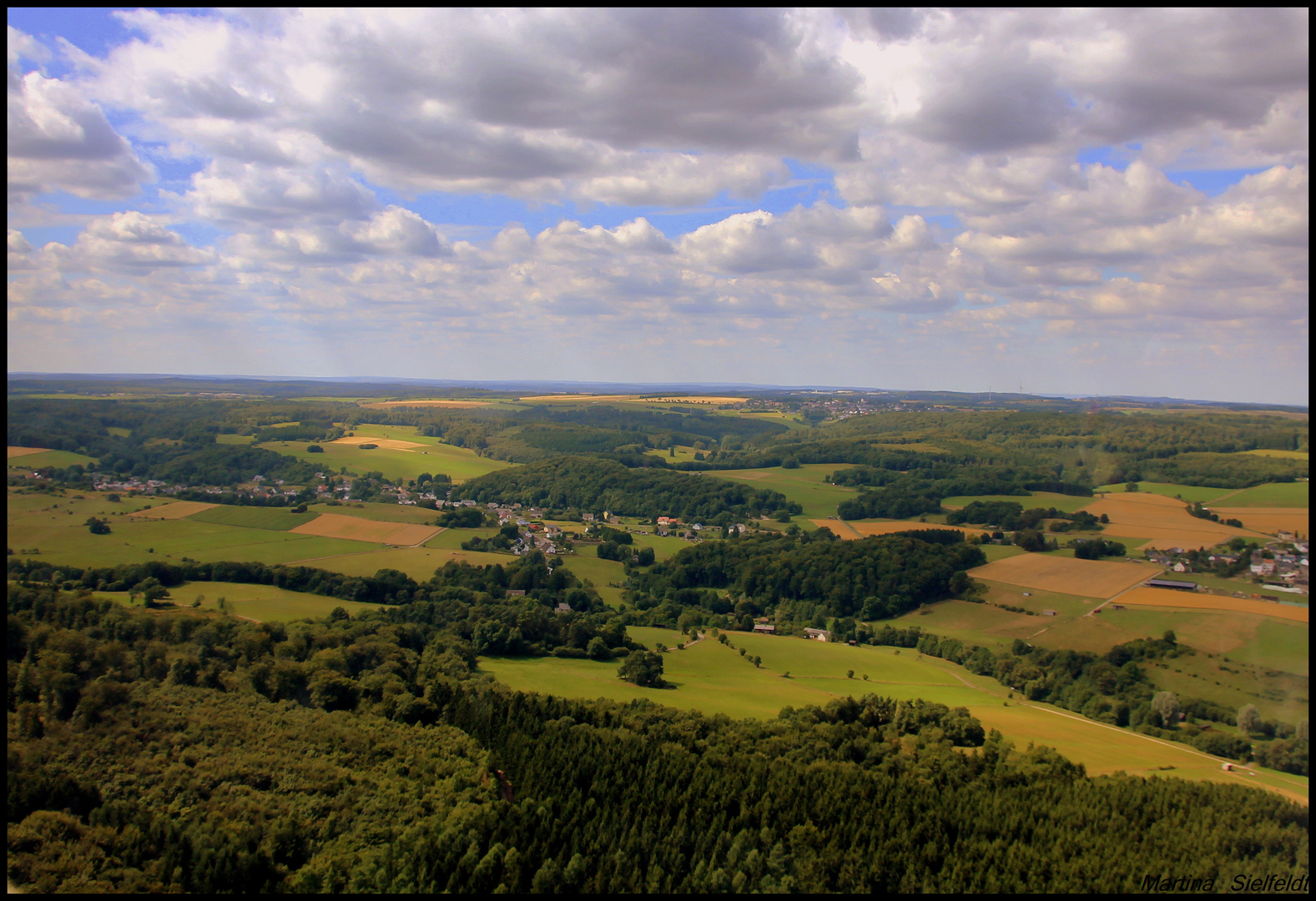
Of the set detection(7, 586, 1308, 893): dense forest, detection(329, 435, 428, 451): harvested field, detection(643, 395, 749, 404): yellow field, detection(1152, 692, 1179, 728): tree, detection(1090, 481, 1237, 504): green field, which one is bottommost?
detection(1152, 692, 1179, 728): tree

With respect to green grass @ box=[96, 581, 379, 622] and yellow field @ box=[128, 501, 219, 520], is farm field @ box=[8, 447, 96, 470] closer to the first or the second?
yellow field @ box=[128, 501, 219, 520]

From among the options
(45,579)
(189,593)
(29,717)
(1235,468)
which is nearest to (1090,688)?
(1235,468)

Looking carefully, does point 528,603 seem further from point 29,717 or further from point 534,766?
point 29,717

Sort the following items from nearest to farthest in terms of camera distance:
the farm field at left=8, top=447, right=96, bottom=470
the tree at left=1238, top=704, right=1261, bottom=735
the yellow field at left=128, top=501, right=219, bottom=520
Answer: the tree at left=1238, top=704, right=1261, bottom=735
the farm field at left=8, top=447, right=96, bottom=470
the yellow field at left=128, top=501, right=219, bottom=520

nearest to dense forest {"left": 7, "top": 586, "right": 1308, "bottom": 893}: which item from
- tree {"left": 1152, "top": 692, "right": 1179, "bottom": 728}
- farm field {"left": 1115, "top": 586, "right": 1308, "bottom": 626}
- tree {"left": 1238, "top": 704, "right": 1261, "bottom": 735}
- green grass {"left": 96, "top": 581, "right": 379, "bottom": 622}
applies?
tree {"left": 1238, "top": 704, "right": 1261, "bottom": 735}

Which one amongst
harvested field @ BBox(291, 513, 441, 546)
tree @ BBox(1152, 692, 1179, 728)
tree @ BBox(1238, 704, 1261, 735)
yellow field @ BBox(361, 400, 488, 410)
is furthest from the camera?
yellow field @ BBox(361, 400, 488, 410)

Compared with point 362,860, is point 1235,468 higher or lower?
higher

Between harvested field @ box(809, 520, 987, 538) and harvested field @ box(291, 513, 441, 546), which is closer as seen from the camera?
harvested field @ box(291, 513, 441, 546)

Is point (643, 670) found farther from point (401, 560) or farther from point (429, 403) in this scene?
point (429, 403)
